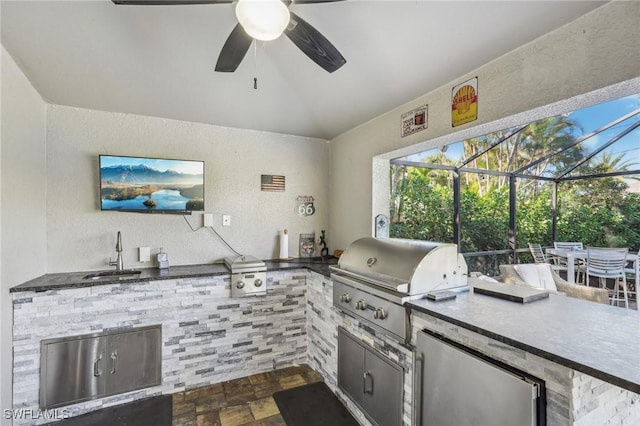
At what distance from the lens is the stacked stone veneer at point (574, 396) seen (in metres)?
0.86

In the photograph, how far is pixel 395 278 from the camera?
5.20 feet

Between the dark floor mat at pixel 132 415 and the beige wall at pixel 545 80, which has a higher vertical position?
the beige wall at pixel 545 80

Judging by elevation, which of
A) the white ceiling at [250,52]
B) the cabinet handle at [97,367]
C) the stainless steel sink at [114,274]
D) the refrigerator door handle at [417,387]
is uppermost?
the white ceiling at [250,52]

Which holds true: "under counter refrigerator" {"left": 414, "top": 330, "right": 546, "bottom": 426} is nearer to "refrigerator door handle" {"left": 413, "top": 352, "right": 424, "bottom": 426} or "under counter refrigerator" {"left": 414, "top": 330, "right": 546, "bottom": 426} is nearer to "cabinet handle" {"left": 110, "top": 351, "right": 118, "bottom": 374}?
"refrigerator door handle" {"left": 413, "top": 352, "right": 424, "bottom": 426}

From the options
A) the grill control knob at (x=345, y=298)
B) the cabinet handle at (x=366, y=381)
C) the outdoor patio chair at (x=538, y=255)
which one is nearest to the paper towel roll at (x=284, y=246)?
the grill control knob at (x=345, y=298)

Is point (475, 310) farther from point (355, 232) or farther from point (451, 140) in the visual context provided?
point (355, 232)

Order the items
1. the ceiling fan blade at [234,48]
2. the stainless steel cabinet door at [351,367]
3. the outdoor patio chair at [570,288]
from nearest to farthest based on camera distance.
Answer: the ceiling fan blade at [234,48] < the stainless steel cabinet door at [351,367] < the outdoor patio chair at [570,288]

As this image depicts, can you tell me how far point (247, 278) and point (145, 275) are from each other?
2.64 ft

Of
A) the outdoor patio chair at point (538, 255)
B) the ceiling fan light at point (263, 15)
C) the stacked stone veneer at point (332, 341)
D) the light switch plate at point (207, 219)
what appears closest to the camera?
the ceiling fan light at point (263, 15)

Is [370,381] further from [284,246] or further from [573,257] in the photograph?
[573,257]

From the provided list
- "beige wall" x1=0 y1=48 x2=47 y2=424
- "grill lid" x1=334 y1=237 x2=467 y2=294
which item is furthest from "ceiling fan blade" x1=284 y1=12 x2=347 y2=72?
"beige wall" x1=0 y1=48 x2=47 y2=424

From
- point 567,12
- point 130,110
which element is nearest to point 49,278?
point 130,110

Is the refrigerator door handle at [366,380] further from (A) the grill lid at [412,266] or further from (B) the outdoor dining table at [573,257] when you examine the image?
(B) the outdoor dining table at [573,257]

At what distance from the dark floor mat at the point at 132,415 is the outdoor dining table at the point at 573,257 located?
4670mm
